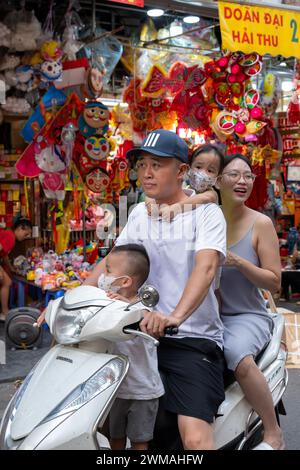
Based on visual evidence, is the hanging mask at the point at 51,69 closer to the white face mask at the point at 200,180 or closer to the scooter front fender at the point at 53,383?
the white face mask at the point at 200,180

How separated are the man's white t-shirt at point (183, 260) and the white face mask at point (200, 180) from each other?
0.39 metres

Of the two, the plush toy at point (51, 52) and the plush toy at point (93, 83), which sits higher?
the plush toy at point (51, 52)

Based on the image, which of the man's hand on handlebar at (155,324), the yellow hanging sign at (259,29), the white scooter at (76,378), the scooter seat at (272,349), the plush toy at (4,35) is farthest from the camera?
the plush toy at (4,35)

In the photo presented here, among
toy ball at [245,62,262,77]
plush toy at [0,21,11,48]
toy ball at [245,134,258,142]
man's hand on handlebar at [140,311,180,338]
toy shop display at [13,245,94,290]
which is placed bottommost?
toy shop display at [13,245,94,290]

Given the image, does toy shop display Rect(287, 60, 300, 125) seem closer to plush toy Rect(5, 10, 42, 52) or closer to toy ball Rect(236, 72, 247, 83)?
toy ball Rect(236, 72, 247, 83)

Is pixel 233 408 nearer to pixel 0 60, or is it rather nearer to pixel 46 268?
pixel 46 268

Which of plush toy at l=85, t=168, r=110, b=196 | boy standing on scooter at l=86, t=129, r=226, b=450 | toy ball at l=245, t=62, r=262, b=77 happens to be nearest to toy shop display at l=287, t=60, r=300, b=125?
toy ball at l=245, t=62, r=262, b=77

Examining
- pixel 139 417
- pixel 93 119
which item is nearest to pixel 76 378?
pixel 139 417

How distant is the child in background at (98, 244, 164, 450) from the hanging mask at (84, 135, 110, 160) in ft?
17.8

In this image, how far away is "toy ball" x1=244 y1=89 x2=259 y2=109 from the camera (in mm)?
7699

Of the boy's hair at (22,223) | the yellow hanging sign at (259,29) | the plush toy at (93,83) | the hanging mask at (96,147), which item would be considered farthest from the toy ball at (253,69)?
the boy's hair at (22,223)

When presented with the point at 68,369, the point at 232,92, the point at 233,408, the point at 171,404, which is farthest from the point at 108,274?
the point at 232,92

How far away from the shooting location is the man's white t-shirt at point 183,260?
104 inches

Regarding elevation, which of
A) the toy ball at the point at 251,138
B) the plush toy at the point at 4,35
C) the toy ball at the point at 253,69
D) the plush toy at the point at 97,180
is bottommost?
the plush toy at the point at 97,180
